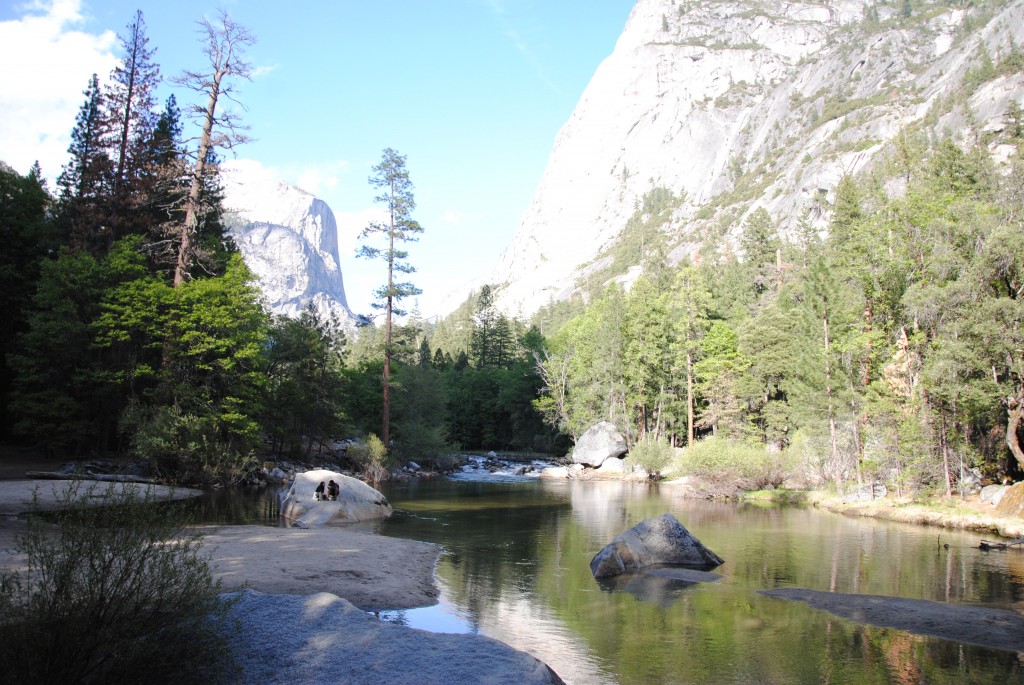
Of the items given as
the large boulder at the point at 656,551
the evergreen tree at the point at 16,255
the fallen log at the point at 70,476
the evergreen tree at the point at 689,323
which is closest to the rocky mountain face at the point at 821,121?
the evergreen tree at the point at 689,323

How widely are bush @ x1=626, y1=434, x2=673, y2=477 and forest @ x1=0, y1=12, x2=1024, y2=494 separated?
139 millimetres

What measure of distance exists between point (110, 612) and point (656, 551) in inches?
498

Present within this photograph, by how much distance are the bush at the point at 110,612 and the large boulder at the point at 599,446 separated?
4692cm

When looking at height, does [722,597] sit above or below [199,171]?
below

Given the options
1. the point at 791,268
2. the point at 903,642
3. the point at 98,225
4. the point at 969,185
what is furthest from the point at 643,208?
the point at 903,642

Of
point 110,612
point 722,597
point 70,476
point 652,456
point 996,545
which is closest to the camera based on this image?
point 110,612

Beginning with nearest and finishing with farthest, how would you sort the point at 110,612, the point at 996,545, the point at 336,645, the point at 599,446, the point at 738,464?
the point at 110,612
the point at 336,645
the point at 996,545
the point at 738,464
the point at 599,446

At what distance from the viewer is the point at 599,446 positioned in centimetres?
5200

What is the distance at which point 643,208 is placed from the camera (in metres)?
192

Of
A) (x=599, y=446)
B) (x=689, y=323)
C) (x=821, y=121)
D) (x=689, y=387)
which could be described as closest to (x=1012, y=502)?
(x=689, y=387)

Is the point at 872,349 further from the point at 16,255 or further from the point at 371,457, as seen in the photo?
the point at 16,255

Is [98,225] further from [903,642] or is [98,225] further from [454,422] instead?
[454,422]

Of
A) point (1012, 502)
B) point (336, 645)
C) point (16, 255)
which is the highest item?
point (16, 255)

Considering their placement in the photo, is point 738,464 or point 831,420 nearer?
point 831,420
